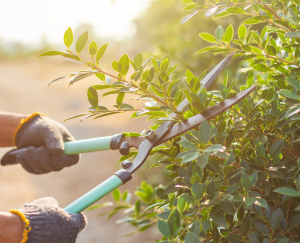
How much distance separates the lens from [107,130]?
6480mm

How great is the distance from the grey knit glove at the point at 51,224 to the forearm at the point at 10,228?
3 centimetres

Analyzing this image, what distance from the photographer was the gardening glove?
2.76 feet

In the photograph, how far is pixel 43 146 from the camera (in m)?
1.24

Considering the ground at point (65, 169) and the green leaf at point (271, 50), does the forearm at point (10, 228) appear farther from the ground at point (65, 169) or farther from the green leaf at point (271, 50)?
the green leaf at point (271, 50)

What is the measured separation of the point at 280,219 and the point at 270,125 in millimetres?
253

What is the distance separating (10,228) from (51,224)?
0.38 feet

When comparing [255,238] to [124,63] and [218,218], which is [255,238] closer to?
[218,218]

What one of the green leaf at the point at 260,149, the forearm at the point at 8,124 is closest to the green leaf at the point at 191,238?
the green leaf at the point at 260,149


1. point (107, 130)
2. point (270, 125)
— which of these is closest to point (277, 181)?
point (270, 125)

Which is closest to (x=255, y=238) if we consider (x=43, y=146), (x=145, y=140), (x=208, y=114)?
(x=208, y=114)

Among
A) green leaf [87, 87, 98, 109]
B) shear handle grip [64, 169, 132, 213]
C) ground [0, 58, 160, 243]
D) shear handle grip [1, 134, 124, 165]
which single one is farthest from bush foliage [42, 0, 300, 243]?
ground [0, 58, 160, 243]

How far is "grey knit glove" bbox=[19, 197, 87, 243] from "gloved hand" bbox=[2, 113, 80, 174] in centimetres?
32

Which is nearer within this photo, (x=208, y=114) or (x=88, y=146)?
(x=208, y=114)

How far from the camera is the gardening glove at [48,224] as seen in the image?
2.76 ft
